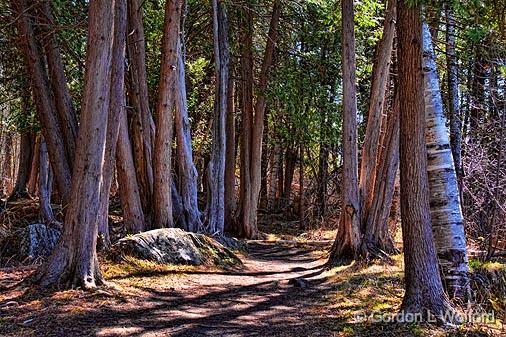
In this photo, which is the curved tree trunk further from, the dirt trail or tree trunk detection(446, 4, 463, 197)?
tree trunk detection(446, 4, 463, 197)

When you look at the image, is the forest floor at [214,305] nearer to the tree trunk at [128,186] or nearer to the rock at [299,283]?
the rock at [299,283]

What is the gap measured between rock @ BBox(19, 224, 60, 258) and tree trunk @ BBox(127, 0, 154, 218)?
1995mm

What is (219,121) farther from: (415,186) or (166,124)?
(415,186)

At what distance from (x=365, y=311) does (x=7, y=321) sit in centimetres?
392

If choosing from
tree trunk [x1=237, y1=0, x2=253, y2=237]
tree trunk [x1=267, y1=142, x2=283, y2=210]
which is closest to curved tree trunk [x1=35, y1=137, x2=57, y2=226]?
tree trunk [x1=237, y1=0, x2=253, y2=237]

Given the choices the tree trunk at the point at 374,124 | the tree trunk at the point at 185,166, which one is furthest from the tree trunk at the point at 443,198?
the tree trunk at the point at 185,166

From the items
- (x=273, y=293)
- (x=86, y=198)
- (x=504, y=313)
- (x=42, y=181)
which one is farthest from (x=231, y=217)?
(x=504, y=313)

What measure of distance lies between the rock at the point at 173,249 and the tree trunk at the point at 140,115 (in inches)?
55.2

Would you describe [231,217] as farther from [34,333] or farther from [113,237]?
[34,333]

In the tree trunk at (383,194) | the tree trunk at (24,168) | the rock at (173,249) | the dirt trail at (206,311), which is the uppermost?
the tree trunk at (24,168)

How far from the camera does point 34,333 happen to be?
471 cm

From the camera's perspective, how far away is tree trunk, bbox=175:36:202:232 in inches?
453

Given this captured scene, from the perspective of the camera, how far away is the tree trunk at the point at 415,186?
5164 mm

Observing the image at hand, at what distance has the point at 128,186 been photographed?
965 centimetres
